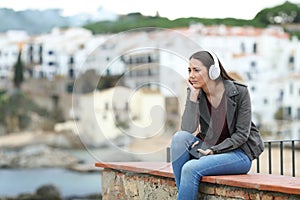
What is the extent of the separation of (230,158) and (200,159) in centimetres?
10

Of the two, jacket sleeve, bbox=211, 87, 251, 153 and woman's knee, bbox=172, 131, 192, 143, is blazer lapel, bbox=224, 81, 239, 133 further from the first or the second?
woman's knee, bbox=172, 131, 192, 143

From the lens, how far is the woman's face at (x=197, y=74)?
2.21 meters

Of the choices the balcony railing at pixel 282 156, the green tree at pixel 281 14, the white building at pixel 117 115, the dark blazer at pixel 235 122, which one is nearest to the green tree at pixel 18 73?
the white building at pixel 117 115

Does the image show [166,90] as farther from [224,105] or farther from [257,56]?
[257,56]

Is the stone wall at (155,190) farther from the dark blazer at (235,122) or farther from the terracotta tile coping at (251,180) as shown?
the dark blazer at (235,122)

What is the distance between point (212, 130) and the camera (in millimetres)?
2338

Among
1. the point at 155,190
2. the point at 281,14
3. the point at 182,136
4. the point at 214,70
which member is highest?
the point at 281,14

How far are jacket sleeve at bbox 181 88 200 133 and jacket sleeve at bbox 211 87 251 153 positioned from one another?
0.13 metres

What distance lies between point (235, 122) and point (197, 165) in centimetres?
20

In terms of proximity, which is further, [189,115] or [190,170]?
[190,170]

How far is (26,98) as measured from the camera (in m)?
1.32

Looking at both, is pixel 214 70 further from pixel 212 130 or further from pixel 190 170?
pixel 190 170

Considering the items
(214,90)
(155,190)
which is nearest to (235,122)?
(214,90)

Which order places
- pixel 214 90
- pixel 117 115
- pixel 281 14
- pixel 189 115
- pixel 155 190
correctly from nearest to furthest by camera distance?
1. pixel 117 115
2. pixel 189 115
3. pixel 214 90
4. pixel 155 190
5. pixel 281 14
